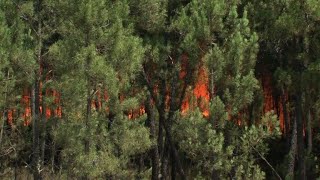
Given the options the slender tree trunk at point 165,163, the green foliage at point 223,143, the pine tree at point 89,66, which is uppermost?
the pine tree at point 89,66

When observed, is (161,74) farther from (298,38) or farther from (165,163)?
(298,38)

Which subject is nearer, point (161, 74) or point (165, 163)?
point (161, 74)

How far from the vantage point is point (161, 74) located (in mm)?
10609

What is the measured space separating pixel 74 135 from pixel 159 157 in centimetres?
507


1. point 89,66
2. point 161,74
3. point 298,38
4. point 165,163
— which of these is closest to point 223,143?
point 298,38

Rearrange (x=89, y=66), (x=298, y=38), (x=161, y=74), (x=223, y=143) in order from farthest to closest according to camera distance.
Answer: (x=161, y=74)
(x=298, y=38)
(x=223, y=143)
(x=89, y=66)

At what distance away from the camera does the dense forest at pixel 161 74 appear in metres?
7.77

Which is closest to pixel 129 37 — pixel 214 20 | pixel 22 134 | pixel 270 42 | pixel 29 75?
pixel 214 20

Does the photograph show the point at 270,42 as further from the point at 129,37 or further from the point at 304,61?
the point at 129,37

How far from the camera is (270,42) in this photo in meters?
10.6

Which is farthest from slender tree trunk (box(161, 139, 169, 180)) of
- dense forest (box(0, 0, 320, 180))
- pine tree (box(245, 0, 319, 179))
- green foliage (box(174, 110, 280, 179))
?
pine tree (box(245, 0, 319, 179))

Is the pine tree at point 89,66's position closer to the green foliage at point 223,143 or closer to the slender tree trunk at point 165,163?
the green foliage at point 223,143

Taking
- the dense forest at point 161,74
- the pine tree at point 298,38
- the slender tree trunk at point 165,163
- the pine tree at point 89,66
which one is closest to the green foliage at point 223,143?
the dense forest at point 161,74

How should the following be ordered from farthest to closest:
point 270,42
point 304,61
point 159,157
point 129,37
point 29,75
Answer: point 159,157
point 270,42
point 29,75
point 304,61
point 129,37
